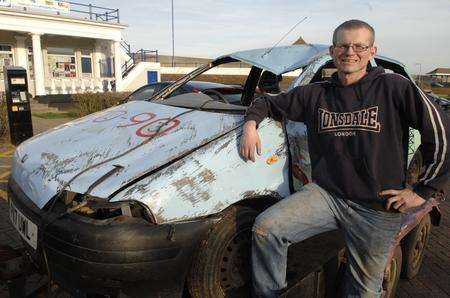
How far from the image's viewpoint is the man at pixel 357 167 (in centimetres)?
225

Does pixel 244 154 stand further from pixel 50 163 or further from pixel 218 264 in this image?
pixel 50 163

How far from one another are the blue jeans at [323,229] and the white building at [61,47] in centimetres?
2049

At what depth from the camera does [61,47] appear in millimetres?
23328

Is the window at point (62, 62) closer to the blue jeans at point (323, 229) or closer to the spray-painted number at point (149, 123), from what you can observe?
the spray-painted number at point (149, 123)

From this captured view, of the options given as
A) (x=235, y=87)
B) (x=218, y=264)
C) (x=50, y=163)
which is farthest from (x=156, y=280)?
(x=235, y=87)

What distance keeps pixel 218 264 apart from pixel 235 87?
3494 mm

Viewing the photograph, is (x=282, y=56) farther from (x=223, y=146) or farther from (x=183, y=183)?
(x=183, y=183)

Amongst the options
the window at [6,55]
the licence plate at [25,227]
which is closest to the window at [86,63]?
the window at [6,55]

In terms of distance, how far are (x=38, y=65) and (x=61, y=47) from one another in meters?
3.42

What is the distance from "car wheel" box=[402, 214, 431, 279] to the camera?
3.29 m

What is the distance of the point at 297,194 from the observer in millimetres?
2521

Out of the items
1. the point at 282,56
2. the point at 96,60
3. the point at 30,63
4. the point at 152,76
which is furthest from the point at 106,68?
the point at 282,56

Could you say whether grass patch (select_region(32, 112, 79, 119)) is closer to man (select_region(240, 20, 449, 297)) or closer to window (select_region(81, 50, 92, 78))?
window (select_region(81, 50, 92, 78))

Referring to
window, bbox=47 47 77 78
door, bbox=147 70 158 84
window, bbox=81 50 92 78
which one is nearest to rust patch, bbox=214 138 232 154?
window, bbox=47 47 77 78
